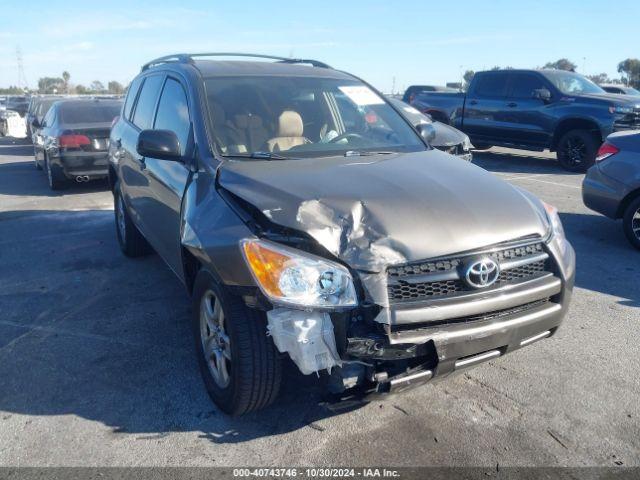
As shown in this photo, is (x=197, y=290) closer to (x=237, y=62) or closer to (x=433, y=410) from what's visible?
(x=433, y=410)

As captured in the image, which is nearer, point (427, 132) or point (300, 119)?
point (300, 119)

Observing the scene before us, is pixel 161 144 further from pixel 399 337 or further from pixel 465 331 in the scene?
pixel 465 331

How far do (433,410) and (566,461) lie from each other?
2.35 feet

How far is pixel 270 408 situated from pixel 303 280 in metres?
1.03

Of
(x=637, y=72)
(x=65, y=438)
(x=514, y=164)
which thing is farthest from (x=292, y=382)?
(x=637, y=72)

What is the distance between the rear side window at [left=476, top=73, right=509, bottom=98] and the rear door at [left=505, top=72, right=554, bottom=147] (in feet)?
0.63

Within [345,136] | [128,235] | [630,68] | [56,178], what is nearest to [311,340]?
[345,136]

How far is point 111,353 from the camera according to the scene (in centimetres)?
401

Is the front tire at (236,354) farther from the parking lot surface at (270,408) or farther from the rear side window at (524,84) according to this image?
the rear side window at (524,84)

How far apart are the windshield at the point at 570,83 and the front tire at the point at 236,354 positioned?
1111 centimetres

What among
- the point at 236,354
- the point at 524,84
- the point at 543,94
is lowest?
the point at 236,354

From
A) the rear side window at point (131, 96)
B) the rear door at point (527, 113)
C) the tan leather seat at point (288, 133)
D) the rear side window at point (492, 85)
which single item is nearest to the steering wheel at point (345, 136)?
the tan leather seat at point (288, 133)

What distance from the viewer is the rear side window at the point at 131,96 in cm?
571

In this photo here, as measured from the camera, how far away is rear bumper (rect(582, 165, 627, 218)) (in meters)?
6.37
